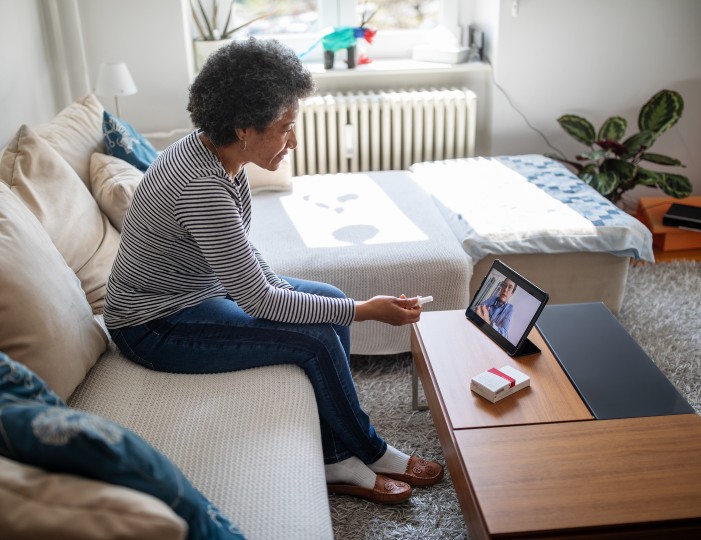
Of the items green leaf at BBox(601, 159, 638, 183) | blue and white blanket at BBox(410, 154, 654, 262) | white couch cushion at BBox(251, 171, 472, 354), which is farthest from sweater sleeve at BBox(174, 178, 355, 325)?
green leaf at BBox(601, 159, 638, 183)

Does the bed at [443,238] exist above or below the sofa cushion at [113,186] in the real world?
below

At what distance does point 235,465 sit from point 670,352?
165 cm

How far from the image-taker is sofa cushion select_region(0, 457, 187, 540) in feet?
2.84

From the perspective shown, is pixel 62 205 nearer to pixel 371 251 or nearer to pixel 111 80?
pixel 371 251

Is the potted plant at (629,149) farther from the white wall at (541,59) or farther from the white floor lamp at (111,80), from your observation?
the white floor lamp at (111,80)

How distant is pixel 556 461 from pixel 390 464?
0.53 metres

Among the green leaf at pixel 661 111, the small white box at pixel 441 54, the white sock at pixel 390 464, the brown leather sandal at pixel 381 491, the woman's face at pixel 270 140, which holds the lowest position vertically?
the brown leather sandal at pixel 381 491

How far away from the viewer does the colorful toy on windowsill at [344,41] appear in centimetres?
338

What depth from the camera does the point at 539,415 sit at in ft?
5.32

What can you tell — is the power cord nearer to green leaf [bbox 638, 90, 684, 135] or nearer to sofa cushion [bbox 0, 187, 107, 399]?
green leaf [bbox 638, 90, 684, 135]

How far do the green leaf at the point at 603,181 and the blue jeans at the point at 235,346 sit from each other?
1744mm

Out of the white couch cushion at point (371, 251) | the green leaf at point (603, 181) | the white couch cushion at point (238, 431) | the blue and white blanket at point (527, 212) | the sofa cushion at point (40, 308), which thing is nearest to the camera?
the white couch cushion at point (238, 431)

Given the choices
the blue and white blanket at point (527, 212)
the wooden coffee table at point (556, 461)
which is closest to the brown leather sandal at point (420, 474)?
the wooden coffee table at point (556, 461)

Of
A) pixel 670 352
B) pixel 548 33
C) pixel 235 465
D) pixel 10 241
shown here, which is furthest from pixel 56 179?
pixel 548 33
